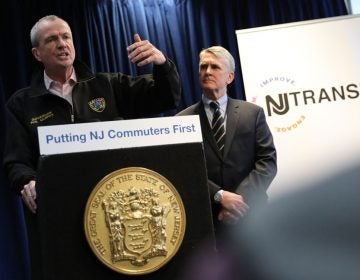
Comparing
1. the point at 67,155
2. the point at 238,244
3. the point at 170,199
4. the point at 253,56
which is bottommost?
the point at 238,244

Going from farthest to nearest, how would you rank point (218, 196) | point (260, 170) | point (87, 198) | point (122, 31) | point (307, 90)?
point (122, 31) → point (307, 90) → point (260, 170) → point (218, 196) → point (87, 198)

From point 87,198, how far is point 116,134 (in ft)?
0.54

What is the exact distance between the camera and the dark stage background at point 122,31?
3350 millimetres

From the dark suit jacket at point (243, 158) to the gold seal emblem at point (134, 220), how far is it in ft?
3.37

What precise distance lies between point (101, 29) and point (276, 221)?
6.23ft

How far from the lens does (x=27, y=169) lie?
162 centimetres

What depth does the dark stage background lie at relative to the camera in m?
3.35

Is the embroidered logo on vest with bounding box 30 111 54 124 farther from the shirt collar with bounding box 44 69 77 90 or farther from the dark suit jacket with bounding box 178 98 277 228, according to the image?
the dark suit jacket with bounding box 178 98 277 228

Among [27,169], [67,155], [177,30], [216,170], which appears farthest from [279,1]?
[67,155]

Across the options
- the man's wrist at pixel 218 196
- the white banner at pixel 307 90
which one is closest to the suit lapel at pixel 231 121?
the man's wrist at pixel 218 196

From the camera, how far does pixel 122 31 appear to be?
154 inches

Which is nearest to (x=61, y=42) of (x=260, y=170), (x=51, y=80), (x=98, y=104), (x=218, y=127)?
(x=51, y=80)

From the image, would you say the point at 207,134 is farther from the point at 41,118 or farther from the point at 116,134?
the point at 116,134

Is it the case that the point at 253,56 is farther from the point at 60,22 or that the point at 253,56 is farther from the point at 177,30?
the point at 60,22
